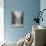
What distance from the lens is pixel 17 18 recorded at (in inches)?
193

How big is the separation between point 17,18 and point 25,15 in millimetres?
328

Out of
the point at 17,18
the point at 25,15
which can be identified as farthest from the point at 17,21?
the point at 25,15

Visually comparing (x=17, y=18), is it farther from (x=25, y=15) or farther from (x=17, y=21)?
(x=25, y=15)

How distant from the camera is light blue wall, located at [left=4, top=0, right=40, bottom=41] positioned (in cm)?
483

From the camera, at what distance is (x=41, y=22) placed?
4.72m

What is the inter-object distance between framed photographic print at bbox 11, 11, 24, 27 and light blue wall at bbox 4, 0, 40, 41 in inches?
4.6

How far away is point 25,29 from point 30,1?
107 cm

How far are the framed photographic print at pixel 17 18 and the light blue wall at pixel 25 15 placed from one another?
12 centimetres

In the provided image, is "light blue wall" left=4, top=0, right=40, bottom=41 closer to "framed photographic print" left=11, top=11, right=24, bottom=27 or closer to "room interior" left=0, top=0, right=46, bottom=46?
"room interior" left=0, top=0, right=46, bottom=46

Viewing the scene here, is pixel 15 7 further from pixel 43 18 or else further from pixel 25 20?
pixel 43 18

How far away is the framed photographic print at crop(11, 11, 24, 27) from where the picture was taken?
488 centimetres

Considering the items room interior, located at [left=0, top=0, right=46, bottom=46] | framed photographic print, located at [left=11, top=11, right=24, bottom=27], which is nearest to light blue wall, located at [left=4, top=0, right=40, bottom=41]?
room interior, located at [left=0, top=0, right=46, bottom=46]

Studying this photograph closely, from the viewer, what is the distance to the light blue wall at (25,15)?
4.83m

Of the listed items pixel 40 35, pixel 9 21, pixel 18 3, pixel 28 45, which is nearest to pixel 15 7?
pixel 18 3
